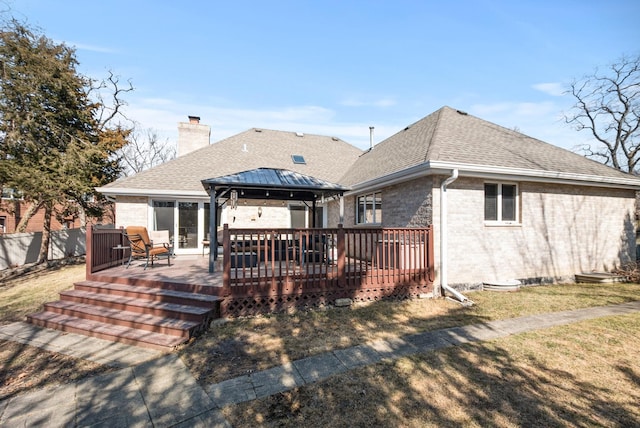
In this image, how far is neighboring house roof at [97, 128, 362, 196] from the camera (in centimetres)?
1098

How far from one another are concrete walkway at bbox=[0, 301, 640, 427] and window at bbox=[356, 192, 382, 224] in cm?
592

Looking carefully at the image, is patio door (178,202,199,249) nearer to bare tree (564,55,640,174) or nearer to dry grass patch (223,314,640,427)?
dry grass patch (223,314,640,427)

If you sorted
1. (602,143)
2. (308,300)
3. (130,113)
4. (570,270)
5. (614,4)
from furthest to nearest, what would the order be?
(602,143) → (130,113) → (614,4) → (570,270) → (308,300)

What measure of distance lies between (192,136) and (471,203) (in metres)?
13.8

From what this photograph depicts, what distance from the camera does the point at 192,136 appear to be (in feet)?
49.1

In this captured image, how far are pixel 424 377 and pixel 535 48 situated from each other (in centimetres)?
1348

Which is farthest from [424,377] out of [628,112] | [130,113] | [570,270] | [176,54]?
[628,112]

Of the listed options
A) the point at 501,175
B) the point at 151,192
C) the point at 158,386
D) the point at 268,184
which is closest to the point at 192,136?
the point at 151,192

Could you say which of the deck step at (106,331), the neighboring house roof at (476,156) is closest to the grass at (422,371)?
the deck step at (106,331)

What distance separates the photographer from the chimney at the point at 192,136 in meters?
14.8

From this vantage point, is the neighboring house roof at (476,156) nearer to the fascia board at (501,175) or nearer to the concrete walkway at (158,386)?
the fascia board at (501,175)

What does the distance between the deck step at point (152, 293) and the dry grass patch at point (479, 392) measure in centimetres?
277

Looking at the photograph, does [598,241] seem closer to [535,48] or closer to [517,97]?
[535,48]

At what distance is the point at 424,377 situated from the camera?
3533 mm
